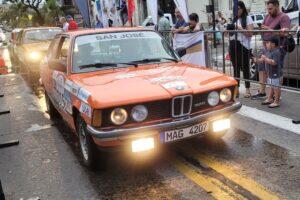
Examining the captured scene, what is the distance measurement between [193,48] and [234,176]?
5652 millimetres

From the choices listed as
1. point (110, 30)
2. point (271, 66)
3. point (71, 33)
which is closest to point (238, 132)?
point (271, 66)

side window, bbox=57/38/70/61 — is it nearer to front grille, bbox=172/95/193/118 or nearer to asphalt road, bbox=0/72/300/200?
asphalt road, bbox=0/72/300/200

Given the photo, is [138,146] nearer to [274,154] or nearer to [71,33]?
[274,154]

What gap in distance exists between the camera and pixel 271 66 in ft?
25.6

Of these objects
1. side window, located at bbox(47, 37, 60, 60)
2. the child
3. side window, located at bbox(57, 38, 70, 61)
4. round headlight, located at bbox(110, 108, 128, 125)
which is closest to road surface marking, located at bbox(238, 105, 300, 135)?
the child

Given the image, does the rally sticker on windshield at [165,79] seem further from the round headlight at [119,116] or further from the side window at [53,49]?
the side window at [53,49]

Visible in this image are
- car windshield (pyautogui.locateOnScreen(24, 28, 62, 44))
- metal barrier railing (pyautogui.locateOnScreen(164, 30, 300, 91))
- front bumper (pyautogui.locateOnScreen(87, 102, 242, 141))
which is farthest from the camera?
car windshield (pyautogui.locateOnScreen(24, 28, 62, 44))

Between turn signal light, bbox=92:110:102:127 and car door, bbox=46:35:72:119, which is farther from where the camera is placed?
car door, bbox=46:35:72:119

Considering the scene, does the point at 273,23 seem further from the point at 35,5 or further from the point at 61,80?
the point at 35,5

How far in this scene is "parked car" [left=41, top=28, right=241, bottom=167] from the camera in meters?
4.74

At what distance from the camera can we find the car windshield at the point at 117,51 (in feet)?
19.6

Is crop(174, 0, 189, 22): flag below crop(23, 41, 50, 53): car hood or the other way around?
the other way around

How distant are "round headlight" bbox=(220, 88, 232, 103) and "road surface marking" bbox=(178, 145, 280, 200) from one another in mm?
721

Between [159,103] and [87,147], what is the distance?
3.46 feet
